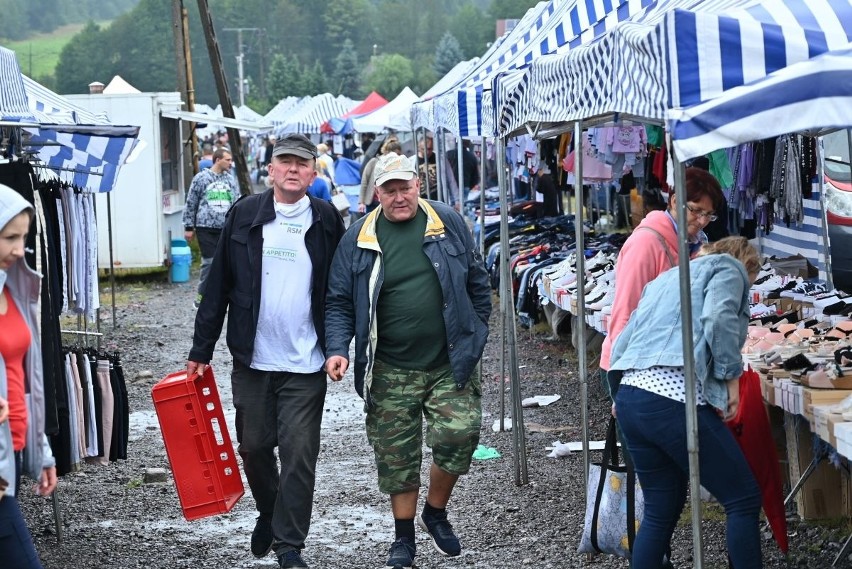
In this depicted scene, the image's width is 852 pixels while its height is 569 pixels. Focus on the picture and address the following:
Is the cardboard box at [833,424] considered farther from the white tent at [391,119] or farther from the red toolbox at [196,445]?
the white tent at [391,119]

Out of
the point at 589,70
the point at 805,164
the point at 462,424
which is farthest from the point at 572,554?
the point at 805,164

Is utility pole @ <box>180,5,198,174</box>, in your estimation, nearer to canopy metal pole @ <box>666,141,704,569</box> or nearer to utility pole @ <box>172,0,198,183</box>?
utility pole @ <box>172,0,198,183</box>

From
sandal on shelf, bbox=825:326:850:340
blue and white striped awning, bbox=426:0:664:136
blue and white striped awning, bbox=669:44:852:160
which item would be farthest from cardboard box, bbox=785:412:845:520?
blue and white striped awning, bbox=669:44:852:160

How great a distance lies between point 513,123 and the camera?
787 cm

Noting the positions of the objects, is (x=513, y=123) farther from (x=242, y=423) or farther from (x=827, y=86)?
(x=827, y=86)

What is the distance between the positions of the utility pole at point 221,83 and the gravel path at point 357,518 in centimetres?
1081

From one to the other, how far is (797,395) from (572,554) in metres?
1.48

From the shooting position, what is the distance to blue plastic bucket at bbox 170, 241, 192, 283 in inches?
808

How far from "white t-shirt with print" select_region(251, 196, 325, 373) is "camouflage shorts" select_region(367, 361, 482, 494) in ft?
1.19

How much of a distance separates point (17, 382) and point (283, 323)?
217 cm

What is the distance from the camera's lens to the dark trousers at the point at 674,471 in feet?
15.9

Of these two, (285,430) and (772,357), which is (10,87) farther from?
(772,357)

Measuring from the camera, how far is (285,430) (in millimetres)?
6215

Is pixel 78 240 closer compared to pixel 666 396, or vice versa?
pixel 666 396
